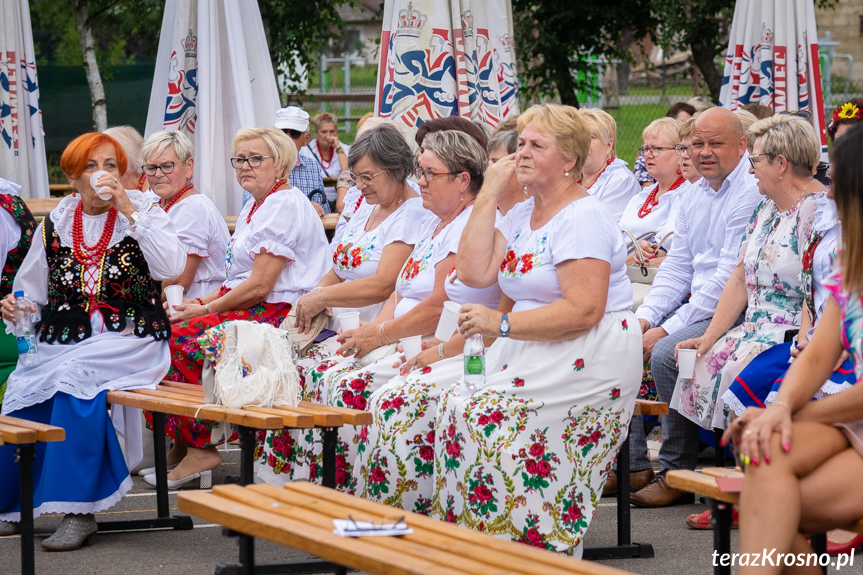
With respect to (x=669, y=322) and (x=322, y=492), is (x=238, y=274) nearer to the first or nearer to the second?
(x=669, y=322)

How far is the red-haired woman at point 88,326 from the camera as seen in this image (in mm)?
4555

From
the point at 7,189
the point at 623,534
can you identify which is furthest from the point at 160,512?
the point at 623,534

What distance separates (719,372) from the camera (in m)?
4.82

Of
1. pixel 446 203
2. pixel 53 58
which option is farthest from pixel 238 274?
pixel 53 58

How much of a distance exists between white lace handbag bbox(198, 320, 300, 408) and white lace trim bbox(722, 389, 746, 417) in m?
1.81

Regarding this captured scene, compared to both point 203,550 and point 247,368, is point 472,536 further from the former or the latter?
point 203,550

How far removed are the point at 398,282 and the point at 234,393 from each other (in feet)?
3.38

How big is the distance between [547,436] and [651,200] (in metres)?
3.08

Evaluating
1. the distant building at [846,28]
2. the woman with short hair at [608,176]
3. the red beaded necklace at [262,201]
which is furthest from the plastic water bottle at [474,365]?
the distant building at [846,28]

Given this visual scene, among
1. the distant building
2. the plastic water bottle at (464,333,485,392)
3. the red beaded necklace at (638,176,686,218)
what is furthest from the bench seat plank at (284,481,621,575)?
the distant building

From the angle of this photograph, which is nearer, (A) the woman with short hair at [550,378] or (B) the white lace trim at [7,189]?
(A) the woman with short hair at [550,378]

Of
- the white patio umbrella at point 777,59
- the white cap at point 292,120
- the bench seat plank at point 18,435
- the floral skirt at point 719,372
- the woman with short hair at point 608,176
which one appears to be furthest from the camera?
the white cap at point 292,120

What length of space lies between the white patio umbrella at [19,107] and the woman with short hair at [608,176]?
3.75 m

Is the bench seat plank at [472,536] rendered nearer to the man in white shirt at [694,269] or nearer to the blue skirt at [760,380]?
the blue skirt at [760,380]
